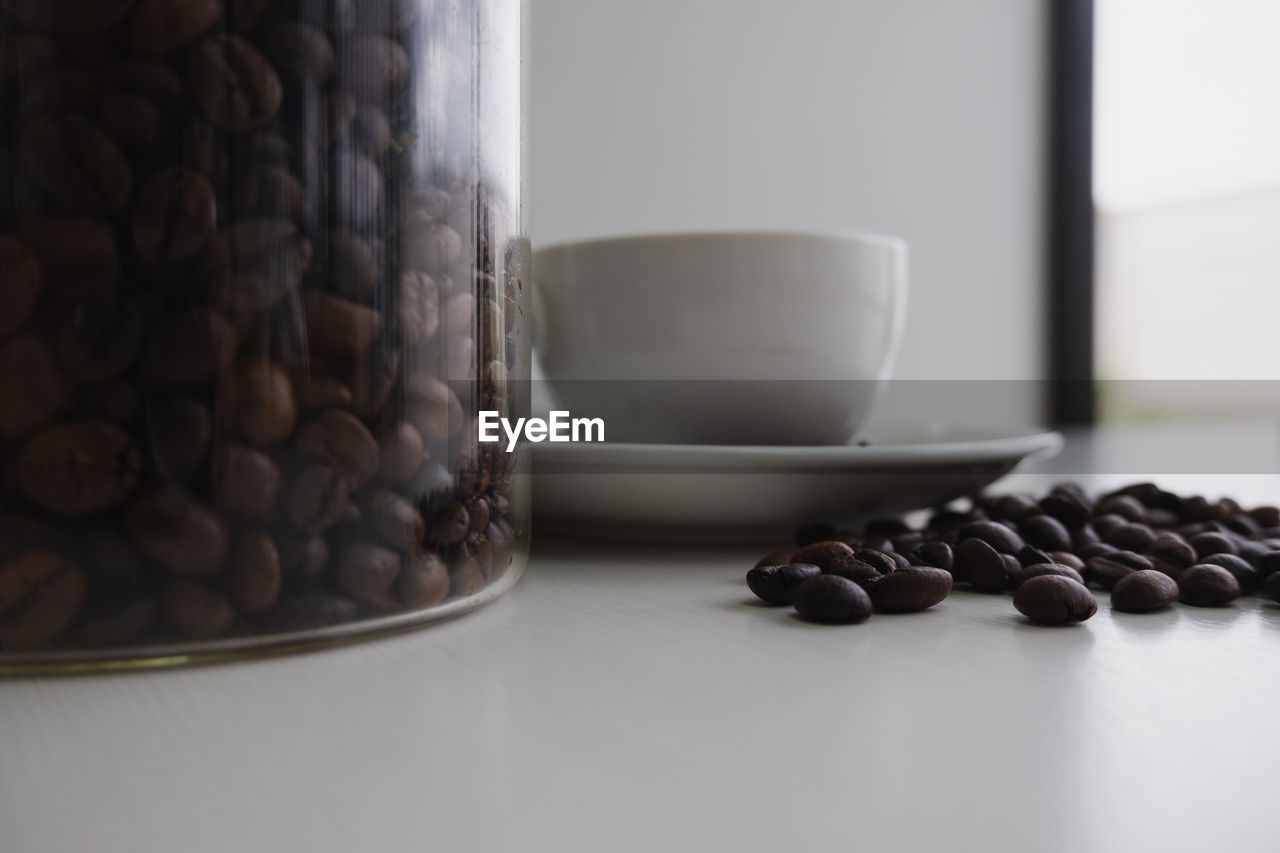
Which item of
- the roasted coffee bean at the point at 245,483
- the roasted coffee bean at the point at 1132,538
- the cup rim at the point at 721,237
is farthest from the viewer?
the cup rim at the point at 721,237

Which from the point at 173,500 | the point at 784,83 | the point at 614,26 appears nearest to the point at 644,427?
the point at 173,500

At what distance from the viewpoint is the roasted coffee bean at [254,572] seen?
0.30 metres

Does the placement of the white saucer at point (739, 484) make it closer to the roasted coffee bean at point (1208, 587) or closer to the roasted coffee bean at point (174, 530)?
the roasted coffee bean at point (1208, 587)

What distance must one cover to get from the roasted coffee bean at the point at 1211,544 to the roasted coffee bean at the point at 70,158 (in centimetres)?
51

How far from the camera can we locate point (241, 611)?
31cm

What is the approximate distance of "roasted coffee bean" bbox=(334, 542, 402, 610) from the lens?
12.9 inches

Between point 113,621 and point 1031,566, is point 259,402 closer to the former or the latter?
point 113,621

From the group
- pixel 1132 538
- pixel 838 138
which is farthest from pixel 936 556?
pixel 838 138

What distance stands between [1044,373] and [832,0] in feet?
4.12

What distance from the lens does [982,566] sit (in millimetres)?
445

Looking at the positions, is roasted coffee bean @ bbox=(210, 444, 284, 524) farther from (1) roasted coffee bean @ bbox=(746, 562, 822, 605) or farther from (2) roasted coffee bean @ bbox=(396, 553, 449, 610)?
(1) roasted coffee bean @ bbox=(746, 562, 822, 605)

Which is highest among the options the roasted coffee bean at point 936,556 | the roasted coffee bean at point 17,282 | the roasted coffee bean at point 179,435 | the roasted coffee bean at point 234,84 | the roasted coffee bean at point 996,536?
the roasted coffee bean at point 234,84

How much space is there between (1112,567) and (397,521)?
13.1 inches

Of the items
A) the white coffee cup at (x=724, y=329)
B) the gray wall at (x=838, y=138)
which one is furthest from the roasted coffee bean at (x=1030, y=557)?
the gray wall at (x=838, y=138)
